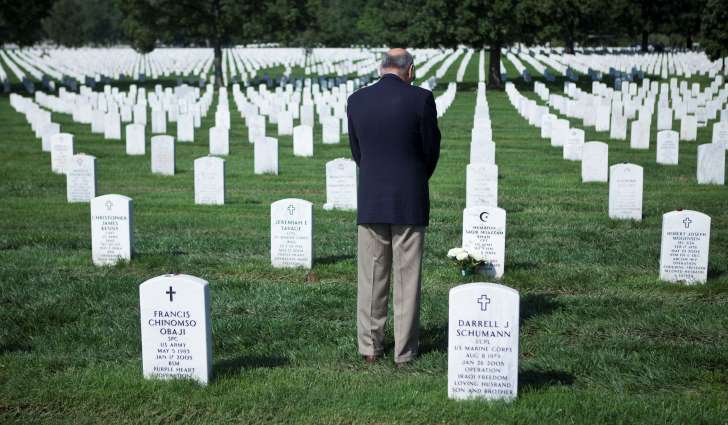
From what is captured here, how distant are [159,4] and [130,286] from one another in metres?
36.8

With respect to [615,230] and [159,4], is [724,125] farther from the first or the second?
[159,4]

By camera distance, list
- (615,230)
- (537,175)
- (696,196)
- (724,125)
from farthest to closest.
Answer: (724,125), (537,175), (696,196), (615,230)

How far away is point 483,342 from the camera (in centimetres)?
598

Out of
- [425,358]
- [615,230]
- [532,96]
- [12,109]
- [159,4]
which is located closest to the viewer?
[425,358]

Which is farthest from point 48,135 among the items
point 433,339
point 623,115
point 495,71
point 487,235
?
point 495,71

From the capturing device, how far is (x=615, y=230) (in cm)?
1214

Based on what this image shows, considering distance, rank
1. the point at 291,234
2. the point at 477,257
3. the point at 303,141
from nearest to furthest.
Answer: the point at 477,257 → the point at 291,234 → the point at 303,141

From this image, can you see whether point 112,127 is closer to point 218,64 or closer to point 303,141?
point 303,141

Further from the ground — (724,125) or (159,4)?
(159,4)

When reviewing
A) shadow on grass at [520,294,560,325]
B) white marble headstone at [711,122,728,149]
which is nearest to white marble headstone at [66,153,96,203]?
shadow on grass at [520,294,560,325]

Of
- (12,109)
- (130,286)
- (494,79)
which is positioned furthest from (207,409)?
(494,79)

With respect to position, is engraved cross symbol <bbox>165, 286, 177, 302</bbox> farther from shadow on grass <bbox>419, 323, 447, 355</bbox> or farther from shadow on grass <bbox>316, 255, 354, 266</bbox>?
shadow on grass <bbox>316, 255, 354, 266</bbox>

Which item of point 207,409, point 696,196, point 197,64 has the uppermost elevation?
point 197,64

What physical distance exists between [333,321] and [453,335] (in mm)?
2175
